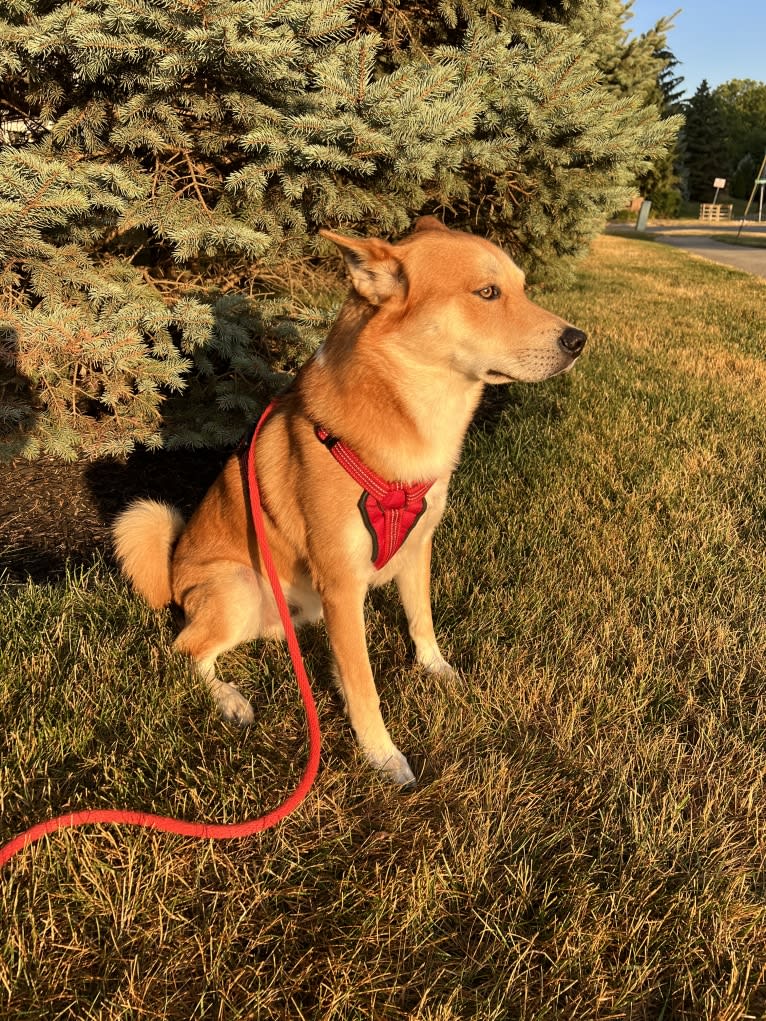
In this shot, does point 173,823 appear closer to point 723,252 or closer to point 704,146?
point 723,252

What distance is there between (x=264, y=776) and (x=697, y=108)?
73522 mm

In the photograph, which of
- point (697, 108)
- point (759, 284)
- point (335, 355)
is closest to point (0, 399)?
point (335, 355)

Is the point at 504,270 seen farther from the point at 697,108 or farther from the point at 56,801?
the point at 697,108

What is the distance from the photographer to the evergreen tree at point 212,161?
2.67 meters

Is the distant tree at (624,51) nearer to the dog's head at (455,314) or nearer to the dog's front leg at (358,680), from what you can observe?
the dog's head at (455,314)

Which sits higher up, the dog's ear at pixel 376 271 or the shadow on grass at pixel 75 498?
the dog's ear at pixel 376 271

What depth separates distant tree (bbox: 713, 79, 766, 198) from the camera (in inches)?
2486

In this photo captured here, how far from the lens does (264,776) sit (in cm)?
189

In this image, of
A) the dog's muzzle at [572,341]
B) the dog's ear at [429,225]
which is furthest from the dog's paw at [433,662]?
the dog's ear at [429,225]

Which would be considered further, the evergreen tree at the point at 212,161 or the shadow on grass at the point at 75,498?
the shadow on grass at the point at 75,498

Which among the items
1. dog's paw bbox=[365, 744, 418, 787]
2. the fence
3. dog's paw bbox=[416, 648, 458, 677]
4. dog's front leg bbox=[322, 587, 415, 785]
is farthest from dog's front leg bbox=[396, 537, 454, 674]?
the fence

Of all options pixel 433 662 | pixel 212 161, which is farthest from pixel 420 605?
pixel 212 161

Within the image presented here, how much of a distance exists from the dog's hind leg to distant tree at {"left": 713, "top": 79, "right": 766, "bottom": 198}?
7495 centimetres

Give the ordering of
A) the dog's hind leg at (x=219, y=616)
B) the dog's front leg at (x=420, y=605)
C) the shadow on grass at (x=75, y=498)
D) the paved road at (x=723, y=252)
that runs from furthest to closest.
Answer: the paved road at (x=723, y=252), the shadow on grass at (x=75, y=498), the dog's front leg at (x=420, y=605), the dog's hind leg at (x=219, y=616)
